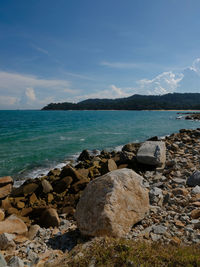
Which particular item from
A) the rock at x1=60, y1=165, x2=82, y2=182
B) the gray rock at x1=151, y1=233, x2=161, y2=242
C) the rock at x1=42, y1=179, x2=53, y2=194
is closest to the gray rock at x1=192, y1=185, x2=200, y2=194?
the gray rock at x1=151, y1=233, x2=161, y2=242

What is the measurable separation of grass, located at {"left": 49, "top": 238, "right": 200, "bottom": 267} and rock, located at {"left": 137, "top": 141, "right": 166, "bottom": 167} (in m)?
5.75

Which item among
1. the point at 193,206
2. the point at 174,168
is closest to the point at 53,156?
the point at 174,168

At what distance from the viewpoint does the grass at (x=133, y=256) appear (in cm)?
287

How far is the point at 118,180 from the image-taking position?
14.8 ft

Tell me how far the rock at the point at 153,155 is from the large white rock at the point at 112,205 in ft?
14.7

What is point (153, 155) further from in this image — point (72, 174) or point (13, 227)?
point (13, 227)

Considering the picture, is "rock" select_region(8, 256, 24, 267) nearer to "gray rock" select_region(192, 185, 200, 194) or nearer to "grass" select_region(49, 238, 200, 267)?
"grass" select_region(49, 238, 200, 267)

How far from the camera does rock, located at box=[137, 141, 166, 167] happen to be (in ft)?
29.9

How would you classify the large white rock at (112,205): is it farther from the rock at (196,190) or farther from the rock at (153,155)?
the rock at (153,155)

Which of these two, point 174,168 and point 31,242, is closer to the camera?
point 31,242

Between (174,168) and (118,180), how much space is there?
5.33 meters

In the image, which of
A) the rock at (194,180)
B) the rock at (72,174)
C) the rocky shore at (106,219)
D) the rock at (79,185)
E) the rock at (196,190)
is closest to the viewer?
the rocky shore at (106,219)

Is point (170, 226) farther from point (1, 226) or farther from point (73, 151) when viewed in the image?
point (73, 151)

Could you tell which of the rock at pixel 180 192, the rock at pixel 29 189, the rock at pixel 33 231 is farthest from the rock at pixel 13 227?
the rock at pixel 180 192
